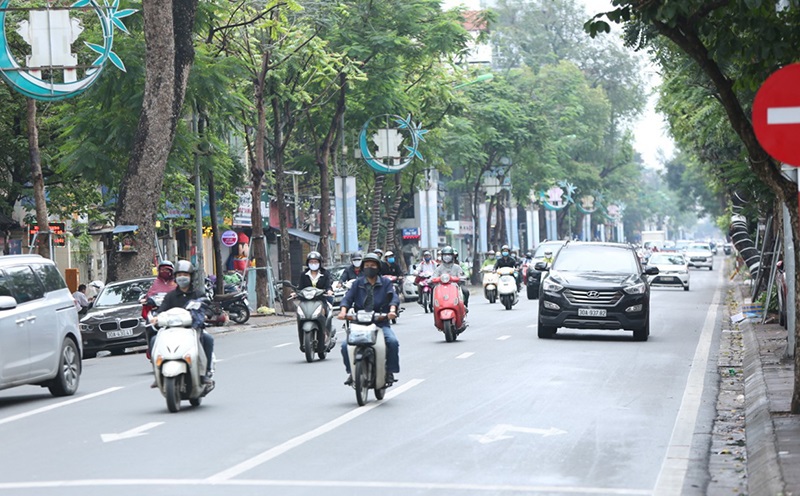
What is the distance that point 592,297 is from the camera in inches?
934

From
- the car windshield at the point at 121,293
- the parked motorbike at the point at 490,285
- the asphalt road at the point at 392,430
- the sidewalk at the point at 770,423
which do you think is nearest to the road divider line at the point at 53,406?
the asphalt road at the point at 392,430

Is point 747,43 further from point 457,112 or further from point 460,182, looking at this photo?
point 460,182

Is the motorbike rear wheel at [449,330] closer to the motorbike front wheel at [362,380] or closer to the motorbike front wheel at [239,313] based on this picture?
the motorbike front wheel at [362,380]

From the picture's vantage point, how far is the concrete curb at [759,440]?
8.94m

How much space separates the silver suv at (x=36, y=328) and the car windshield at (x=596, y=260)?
33.7 ft

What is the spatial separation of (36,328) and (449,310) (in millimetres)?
9565

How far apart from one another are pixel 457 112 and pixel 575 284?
32.2 m

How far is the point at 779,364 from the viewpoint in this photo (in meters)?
17.3

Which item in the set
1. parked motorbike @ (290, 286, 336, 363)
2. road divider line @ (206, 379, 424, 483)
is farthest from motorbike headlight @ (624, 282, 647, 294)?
road divider line @ (206, 379, 424, 483)

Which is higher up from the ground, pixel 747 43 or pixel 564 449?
pixel 747 43

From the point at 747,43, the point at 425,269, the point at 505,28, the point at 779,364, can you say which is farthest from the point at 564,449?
the point at 505,28

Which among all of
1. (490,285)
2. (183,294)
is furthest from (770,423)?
(490,285)

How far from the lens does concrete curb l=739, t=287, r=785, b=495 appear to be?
8.94 m

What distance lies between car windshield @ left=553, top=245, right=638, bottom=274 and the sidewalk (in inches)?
159
